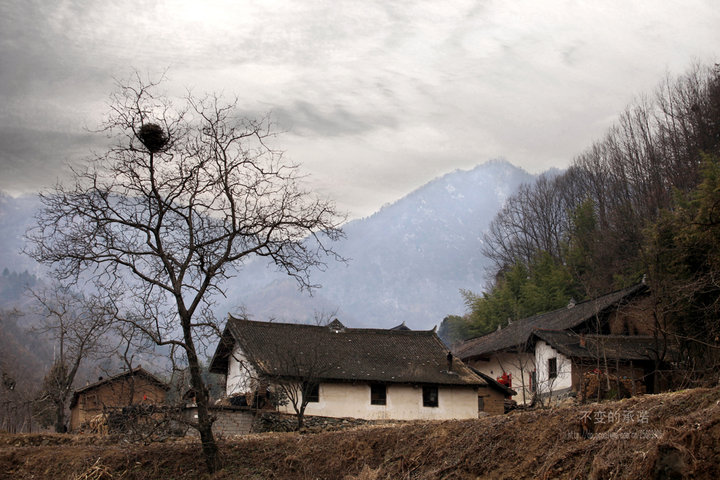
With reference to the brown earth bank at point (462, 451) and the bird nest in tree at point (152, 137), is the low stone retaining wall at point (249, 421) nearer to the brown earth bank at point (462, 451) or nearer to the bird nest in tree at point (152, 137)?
the brown earth bank at point (462, 451)

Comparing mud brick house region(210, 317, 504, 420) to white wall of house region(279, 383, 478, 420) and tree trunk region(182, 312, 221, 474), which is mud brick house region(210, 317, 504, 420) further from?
tree trunk region(182, 312, 221, 474)

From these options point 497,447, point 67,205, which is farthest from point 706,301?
point 67,205

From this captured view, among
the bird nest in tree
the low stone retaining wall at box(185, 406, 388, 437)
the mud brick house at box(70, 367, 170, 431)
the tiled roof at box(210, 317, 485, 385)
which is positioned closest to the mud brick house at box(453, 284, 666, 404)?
the tiled roof at box(210, 317, 485, 385)

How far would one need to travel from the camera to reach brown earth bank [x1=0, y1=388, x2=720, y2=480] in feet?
31.6

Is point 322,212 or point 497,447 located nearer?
point 497,447

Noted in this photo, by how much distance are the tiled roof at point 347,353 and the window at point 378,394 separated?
483 millimetres

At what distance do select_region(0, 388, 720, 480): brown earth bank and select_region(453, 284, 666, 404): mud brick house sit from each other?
42.5 feet

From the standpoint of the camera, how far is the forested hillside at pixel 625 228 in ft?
84.6

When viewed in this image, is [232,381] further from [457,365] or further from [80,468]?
[80,468]

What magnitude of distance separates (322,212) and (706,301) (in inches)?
630

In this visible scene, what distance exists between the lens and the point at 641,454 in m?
9.72

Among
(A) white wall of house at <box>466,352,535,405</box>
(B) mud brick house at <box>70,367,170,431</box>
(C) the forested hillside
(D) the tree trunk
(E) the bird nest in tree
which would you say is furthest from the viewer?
(B) mud brick house at <box>70,367,170,431</box>

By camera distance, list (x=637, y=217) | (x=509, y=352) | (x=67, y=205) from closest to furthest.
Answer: (x=67, y=205), (x=509, y=352), (x=637, y=217)

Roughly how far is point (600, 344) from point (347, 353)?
11871 mm
